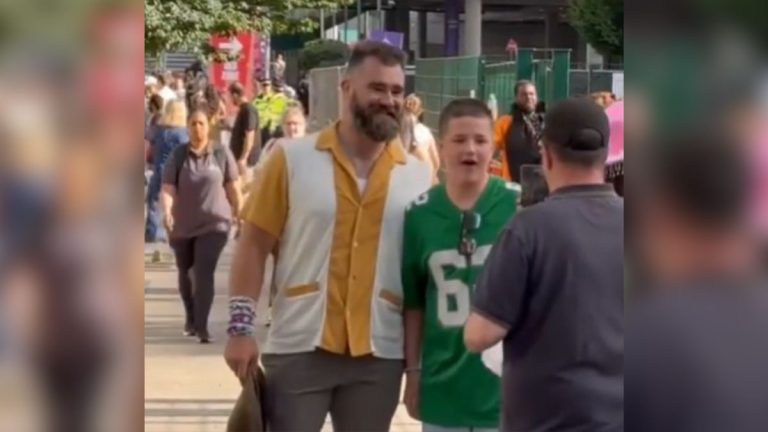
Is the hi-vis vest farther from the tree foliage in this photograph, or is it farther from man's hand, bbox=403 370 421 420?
the tree foliage

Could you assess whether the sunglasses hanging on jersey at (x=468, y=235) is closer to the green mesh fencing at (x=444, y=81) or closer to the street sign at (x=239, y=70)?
the green mesh fencing at (x=444, y=81)

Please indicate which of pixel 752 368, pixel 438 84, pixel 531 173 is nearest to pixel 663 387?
pixel 752 368

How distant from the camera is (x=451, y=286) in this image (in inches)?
163

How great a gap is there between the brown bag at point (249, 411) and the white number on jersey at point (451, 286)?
53cm

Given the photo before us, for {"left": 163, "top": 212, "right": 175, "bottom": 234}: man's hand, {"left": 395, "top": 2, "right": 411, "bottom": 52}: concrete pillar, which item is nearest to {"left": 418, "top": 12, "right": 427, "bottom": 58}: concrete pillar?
{"left": 395, "top": 2, "right": 411, "bottom": 52}: concrete pillar

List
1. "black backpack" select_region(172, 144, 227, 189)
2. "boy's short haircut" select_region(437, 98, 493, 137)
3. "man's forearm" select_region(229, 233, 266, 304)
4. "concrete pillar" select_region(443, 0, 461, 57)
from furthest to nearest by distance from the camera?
"concrete pillar" select_region(443, 0, 461, 57)
"black backpack" select_region(172, 144, 227, 189)
"boy's short haircut" select_region(437, 98, 493, 137)
"man's forearm" select_region(229, 233, 266, 304)

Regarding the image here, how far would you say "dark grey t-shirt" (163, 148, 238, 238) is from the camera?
33.1ft

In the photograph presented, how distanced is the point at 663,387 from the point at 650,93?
367 millimetres

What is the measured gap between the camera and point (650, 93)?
1.72 m

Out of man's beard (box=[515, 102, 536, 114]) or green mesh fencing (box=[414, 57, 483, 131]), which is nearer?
man's beard (box=[515, 102, 536, 114])

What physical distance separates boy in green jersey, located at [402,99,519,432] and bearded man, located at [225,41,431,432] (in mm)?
46

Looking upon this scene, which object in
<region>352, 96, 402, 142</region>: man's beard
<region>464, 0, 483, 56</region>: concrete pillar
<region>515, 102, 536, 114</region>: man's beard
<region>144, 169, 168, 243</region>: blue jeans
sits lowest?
<region>144, 169, 168, 243</region>: blue jeans

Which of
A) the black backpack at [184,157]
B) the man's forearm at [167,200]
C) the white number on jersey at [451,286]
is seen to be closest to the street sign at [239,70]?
the black backpack at [184,157]

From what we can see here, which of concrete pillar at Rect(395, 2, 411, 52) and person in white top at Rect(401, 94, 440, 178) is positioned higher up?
concrete pillar at Rect(395, 2, 411, 52)
